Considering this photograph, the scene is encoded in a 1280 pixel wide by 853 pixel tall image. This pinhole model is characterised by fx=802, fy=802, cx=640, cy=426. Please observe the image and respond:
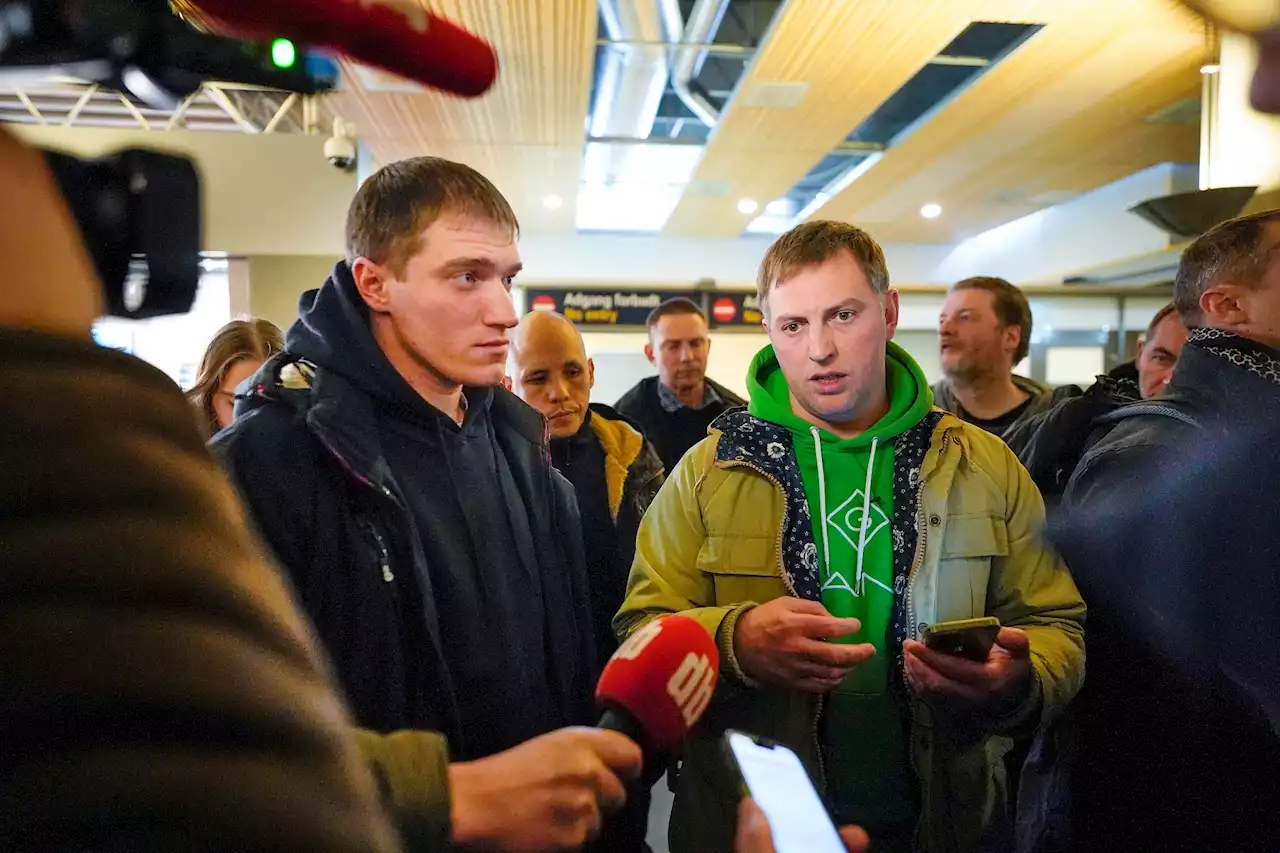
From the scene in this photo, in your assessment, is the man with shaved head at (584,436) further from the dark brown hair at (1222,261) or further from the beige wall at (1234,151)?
the beige wall at (1234,151)

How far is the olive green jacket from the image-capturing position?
143 centimetres

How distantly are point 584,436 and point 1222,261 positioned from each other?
176 centimetres

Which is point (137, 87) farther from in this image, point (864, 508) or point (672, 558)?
point (864, 508)

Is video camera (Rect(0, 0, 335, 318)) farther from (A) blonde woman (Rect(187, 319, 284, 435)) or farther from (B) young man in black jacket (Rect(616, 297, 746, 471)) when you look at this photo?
(B) young man in black jacket (Rect(616, 297, 746, 471))

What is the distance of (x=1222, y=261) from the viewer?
5.92 feet

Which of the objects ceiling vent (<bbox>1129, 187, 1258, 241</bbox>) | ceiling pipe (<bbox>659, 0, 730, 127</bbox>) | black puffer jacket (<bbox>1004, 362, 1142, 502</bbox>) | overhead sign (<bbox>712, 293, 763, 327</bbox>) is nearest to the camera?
black puffer jacket (<bbox>1004, 362, 1142, 502</bbox>)

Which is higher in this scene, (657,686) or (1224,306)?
(1224,306)

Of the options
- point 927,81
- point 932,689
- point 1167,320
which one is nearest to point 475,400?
point 932,689

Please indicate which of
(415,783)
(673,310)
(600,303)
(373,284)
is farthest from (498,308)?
(600,303)

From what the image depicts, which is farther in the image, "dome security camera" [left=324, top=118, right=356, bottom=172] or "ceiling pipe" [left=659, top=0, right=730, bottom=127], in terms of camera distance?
"dome security camera" [left=324, top=118, right=356, bottom=172]

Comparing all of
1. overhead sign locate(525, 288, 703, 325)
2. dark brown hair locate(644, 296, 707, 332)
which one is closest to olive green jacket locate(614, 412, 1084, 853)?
dark brown hair locate(644, 296, 707, 332)

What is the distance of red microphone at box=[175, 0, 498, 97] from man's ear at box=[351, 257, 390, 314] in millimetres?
921

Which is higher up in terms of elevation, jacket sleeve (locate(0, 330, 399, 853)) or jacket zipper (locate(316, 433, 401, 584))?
jacket sleeve (locate(0, 330, 399, 853))

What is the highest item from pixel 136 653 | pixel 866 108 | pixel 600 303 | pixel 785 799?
pixel 866 108
